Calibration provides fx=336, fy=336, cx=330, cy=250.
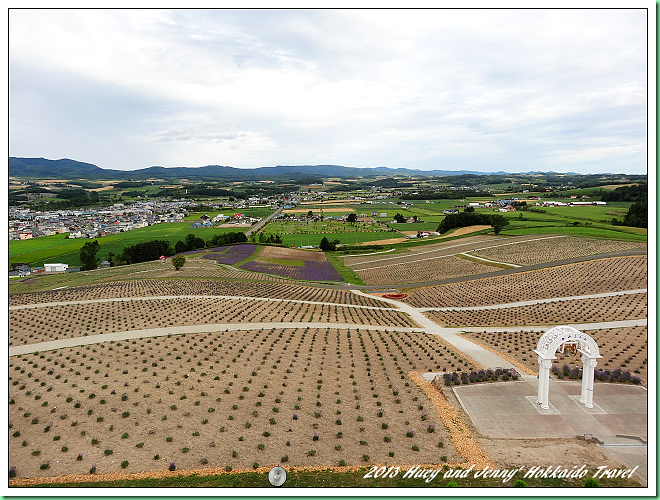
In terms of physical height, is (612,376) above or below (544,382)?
below

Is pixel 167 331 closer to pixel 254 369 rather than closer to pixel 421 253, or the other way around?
pixel 254 369

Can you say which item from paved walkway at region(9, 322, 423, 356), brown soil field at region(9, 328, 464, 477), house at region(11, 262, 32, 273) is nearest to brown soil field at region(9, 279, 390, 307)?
paved walkway at region(9, 322, 423, 356)

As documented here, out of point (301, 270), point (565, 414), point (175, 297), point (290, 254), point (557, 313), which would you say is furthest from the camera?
point (290, 254)

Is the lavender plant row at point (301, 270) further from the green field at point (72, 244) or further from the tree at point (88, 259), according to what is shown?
the green field at point (72, 244)

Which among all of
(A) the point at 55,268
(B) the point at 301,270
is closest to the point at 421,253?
(B) the point at 301,270

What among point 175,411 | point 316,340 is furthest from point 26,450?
point 316,340

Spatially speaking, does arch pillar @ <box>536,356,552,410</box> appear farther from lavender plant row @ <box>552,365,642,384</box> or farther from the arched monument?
lavender plant row @ <box>552,365,642,384</box>
